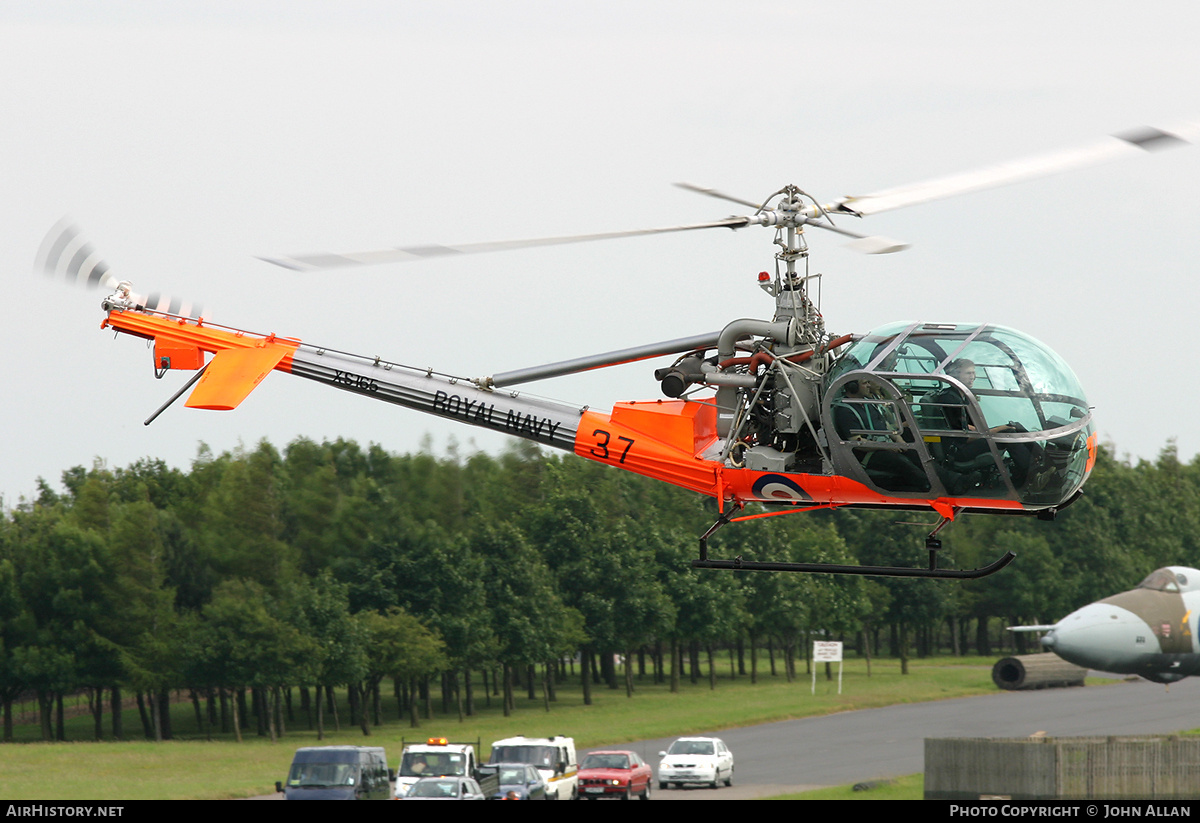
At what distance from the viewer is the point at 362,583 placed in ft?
174

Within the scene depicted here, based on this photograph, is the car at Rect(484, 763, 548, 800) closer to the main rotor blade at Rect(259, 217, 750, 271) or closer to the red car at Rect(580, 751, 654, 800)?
the red car at Rect(580, 751, 654, 800)

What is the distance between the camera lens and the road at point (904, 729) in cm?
4252

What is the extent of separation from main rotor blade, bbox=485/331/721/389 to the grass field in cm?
2014

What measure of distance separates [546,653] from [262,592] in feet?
52.6

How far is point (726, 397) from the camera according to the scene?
67.6ft

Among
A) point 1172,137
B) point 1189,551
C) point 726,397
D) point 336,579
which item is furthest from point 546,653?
point 1189,551

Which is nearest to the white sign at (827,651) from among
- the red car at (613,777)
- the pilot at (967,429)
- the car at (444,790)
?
the red car at (613,777)

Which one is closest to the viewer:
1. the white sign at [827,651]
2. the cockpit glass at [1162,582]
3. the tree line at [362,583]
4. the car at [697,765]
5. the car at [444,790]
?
the car at [444,790]

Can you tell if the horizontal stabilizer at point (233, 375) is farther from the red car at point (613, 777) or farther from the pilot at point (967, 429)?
the red car at point (613, 777)

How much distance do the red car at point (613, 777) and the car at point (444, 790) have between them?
6.54m

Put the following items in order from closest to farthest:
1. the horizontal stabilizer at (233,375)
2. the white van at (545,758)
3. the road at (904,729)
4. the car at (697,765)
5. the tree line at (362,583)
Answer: the horizontal stabilizer at (233,375)
the white van at (545,758)
the car at (697,765)
the road at (904,729)
the tree line at (362,583)

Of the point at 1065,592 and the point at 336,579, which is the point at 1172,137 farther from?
the point at 1065,592

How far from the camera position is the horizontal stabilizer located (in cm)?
2362

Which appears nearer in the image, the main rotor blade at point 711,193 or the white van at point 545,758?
the main rotor blade at point 711,193
